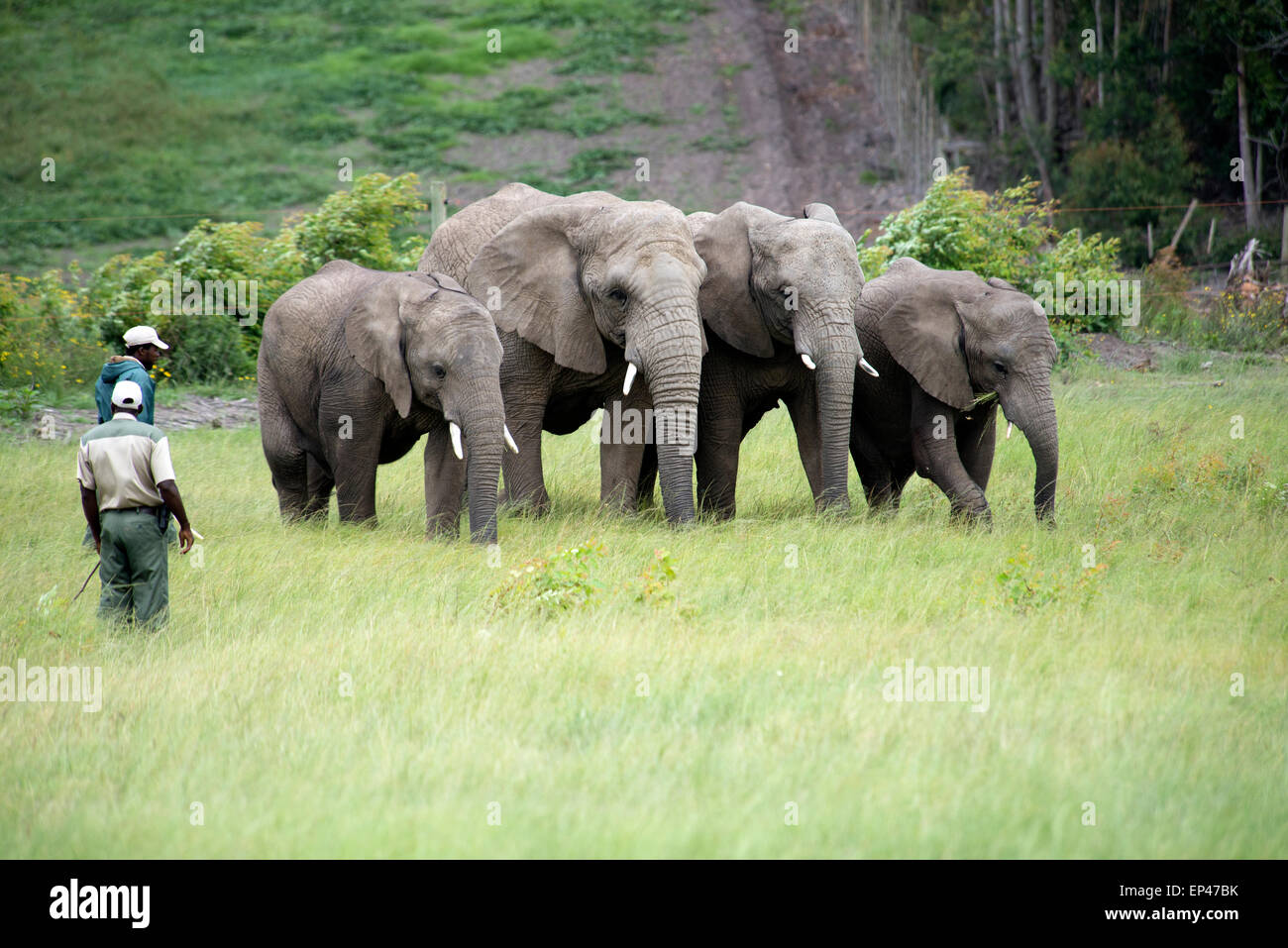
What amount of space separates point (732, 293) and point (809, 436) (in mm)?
1430

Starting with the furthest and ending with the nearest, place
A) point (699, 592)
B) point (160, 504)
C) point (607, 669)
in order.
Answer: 1. point (699, 592)
2. point (160, 504)
3. point (607, 669)

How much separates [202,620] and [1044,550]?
5.93 meters

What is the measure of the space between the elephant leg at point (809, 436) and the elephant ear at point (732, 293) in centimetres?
64

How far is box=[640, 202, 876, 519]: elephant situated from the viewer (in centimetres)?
1161

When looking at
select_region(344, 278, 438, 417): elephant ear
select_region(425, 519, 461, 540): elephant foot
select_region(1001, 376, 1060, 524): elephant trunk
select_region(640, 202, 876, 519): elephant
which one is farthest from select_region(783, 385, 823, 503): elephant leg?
select_region(344, 278, 438, 417): elephant ear

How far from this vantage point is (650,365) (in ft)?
36.4

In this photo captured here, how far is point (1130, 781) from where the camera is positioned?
5.98 meters

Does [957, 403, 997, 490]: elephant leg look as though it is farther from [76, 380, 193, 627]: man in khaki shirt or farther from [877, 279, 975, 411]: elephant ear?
[76, 380, 193, 627]: man in khaki shirt

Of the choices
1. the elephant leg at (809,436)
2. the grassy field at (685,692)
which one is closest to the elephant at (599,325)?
the grassy field at (685,692)

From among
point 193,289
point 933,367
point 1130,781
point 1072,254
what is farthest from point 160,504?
point 1072,254

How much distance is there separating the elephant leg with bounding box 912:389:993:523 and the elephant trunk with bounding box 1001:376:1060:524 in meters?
0.51

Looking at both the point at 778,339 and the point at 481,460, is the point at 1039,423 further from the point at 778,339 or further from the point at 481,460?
the point at 481,460

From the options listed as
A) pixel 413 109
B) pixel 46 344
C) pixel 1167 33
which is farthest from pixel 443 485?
pixel 413 109
